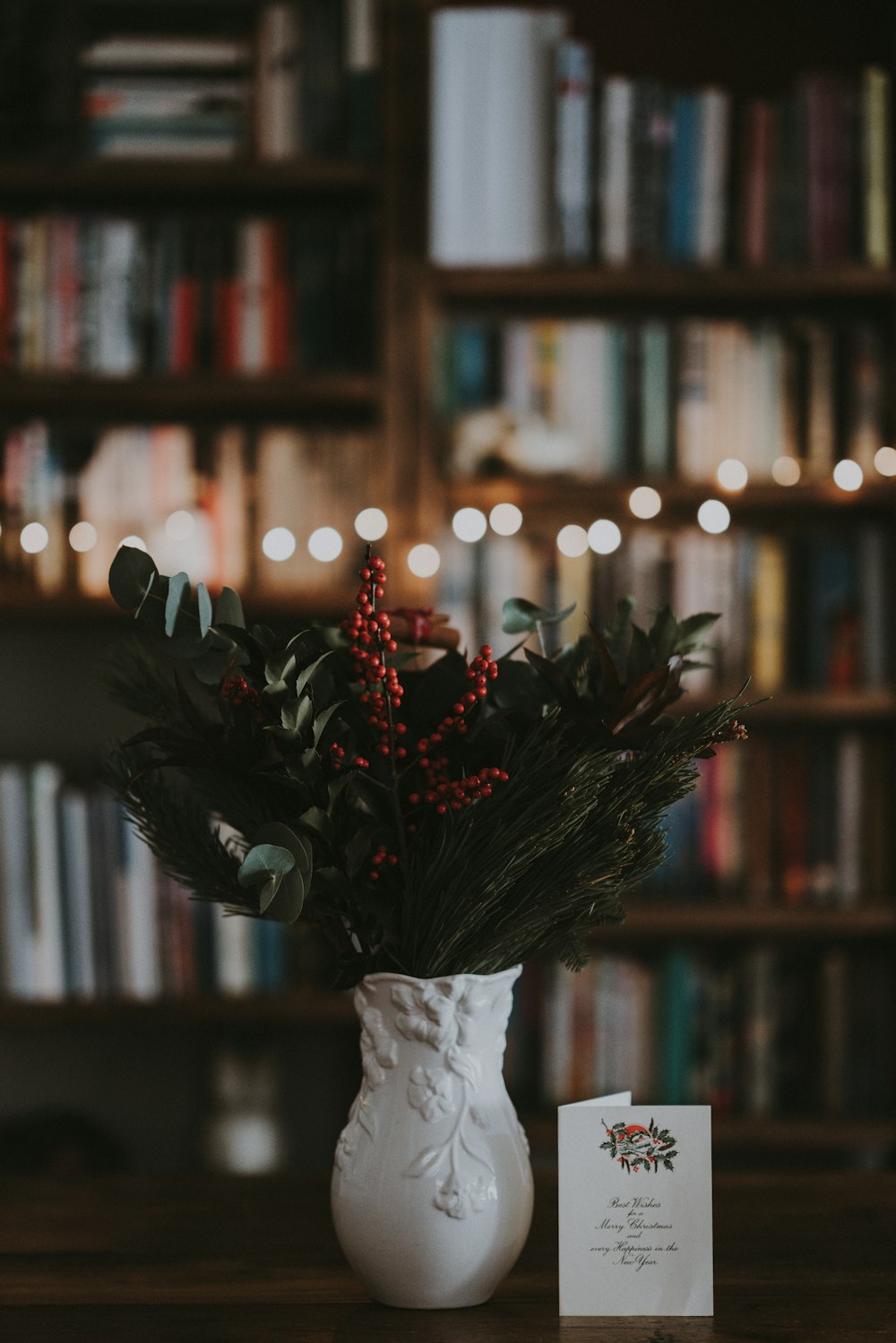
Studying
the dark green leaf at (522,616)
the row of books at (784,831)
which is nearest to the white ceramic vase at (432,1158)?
the dark green leaf at (522,616)

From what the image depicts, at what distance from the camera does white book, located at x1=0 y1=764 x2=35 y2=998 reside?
1668mm

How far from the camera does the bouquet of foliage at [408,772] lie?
26.1 inches

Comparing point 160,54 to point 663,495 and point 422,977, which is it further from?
point 422,977

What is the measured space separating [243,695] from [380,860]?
4.8 inches

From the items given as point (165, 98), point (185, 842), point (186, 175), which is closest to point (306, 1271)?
point (185, 842)

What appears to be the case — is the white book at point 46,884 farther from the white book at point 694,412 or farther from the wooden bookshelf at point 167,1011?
the white book at point 694,412

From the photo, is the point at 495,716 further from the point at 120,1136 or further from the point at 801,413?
the point at 120,1136

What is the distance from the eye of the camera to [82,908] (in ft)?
5.49

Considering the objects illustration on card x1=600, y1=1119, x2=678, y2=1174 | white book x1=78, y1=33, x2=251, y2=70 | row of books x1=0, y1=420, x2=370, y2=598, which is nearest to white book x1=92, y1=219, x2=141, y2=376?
row of books x1=0, y1=420, x2=370, y2=598

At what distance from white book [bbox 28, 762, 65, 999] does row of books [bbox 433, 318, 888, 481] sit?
75 cm

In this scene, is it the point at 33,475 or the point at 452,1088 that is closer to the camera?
the point at 452,1088

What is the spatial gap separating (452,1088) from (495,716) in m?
0.22

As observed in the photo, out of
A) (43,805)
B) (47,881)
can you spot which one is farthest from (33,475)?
(47,881)

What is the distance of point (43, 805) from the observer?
1.67 m
